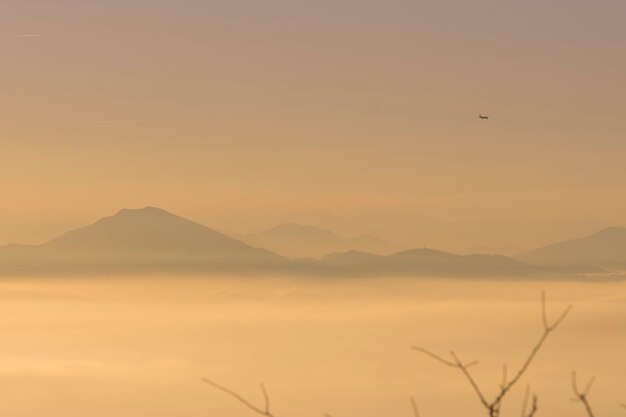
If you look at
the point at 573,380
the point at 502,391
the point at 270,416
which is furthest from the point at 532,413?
the point at 270,416

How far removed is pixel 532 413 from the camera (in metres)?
6.40

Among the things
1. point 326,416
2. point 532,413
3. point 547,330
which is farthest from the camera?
point 326,416

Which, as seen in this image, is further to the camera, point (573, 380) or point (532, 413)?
point (573, 380)

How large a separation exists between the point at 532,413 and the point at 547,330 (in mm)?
667

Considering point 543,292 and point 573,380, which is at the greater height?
point 543,292

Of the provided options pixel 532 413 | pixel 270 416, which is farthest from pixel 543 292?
pixel 270 416

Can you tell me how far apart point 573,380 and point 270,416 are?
5.28ft

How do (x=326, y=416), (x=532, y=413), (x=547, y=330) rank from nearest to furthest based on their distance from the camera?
(x=532, y=413)
(x=547, y=330)
(x=326, y=416)

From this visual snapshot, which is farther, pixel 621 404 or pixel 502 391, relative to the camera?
pixel 621 404

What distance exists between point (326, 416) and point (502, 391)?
1172 mm

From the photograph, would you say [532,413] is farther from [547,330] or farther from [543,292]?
[543,292]

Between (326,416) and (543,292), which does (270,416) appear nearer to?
(326,416)

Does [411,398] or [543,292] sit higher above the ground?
[543,292]

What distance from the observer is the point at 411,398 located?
24.7 ft
